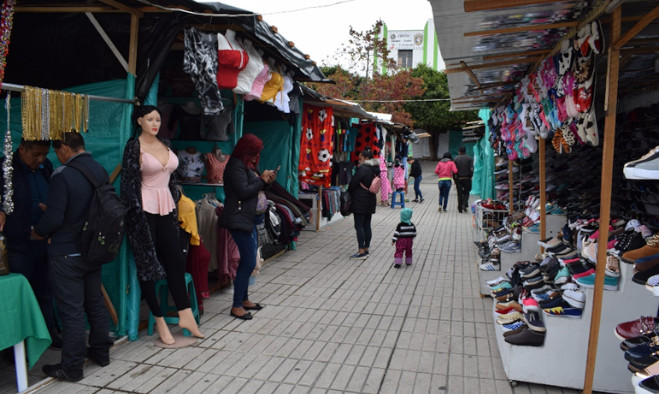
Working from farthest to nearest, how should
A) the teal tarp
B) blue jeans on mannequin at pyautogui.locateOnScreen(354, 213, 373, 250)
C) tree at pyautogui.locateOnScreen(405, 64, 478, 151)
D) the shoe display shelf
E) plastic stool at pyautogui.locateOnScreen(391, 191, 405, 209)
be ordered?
tree at pyautogui.locateOnScreen(405, 64, 478, 151) < plastic stool at pyautogui.locateOnScreen(391, 191, 405, 209) < the teal tarp < blue jeans on mannequin at pyautogui.locateOnScreen(354, 213, 373, 250) < the shoe display shelf

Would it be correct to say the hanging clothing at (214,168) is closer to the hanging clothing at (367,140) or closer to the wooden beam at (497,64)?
the wooden beam at (497,64)

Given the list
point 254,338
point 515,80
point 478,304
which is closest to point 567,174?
point 515,80

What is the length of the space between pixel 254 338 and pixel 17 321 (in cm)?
192

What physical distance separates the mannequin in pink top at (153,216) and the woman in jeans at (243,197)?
0.56 meters

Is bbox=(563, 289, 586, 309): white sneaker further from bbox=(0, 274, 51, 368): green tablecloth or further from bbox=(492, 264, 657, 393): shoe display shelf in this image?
bbox=(0, 274, 51, 368): green tablecloth

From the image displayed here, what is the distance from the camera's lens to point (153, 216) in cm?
414

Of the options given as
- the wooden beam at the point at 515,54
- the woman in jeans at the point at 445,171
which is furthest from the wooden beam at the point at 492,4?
the woman in jeans at the point at 445,171

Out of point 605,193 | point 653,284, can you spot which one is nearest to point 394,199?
point 605,193

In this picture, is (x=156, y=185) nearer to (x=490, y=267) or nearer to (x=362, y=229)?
(x=490, y=267)

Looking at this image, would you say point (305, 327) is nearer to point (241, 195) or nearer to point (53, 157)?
point (241, 195)

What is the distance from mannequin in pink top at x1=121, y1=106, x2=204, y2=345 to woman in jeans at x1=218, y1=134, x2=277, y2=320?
56cm

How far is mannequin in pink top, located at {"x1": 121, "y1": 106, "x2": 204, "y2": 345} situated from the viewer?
3988 mm

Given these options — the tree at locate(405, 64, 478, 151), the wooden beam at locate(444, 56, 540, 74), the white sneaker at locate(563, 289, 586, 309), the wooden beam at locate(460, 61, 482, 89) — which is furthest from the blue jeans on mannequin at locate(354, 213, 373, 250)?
the tree at locate(405, 64, 478, 151)

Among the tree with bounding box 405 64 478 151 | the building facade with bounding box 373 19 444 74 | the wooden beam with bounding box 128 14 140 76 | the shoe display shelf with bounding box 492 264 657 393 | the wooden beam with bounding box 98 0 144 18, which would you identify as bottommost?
the shoe display shelf with bounding box 492 264 657 393
